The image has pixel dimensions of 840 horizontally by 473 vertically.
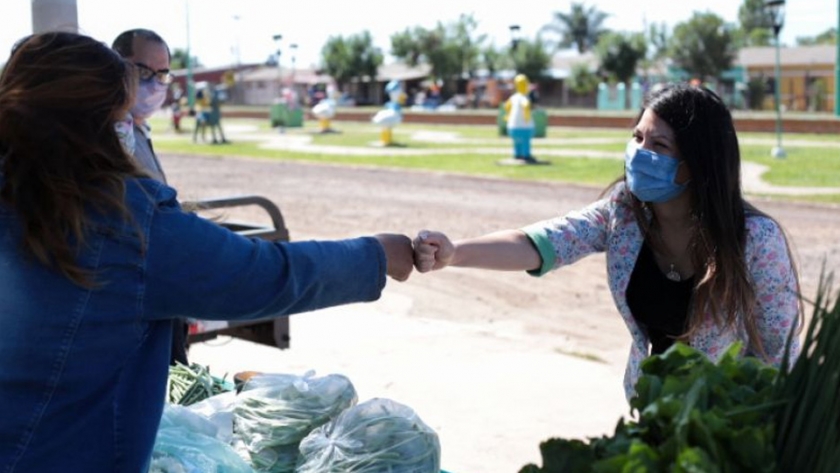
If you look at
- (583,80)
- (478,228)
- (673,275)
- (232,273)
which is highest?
(583,80)

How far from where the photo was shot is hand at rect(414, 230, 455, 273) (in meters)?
3.03

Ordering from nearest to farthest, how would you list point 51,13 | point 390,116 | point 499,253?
1. point 499,253
2. point 51,13
3. point 390,116

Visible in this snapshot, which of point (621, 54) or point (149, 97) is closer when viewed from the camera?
point (149, 97)

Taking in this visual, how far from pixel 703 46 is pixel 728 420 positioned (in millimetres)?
68771

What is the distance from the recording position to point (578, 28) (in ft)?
404

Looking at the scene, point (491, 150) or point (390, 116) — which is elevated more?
point (390, 116)

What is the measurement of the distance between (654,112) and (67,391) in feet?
6.43

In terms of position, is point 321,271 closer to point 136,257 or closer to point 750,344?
point 136,257

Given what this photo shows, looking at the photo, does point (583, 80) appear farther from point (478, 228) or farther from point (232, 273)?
point (232, 273)

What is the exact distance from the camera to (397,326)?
9.30 metres

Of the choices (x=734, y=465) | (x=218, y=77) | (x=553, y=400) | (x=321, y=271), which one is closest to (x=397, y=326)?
(x=553, y=400)

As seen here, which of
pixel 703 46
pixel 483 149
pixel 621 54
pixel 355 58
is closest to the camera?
pixel 483 149

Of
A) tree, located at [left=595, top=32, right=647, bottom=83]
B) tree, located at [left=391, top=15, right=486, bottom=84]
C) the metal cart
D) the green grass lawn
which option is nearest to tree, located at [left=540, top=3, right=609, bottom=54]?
tree, located at [left=391, top=15, right=486, bottom=84]

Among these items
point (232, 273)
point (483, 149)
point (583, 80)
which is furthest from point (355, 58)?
point (232, 273)
